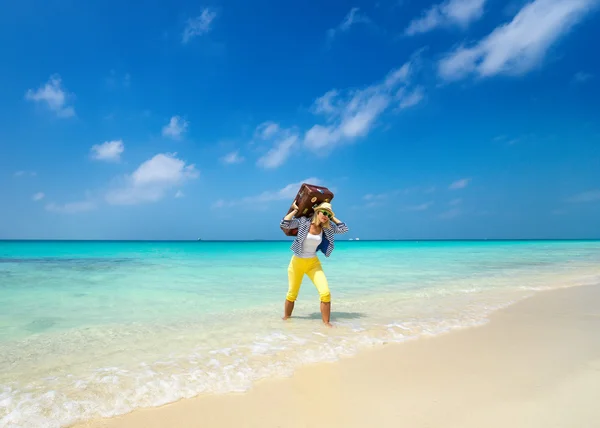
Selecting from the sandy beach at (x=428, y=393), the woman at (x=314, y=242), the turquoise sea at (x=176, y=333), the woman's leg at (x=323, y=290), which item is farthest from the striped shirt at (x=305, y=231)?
the sandy beach at (x=428, y=393)

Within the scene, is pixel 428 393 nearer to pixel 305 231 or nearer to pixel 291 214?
pixel 305 231

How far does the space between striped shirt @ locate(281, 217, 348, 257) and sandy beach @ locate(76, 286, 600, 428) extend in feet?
6.65

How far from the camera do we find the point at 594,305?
743 centimetres

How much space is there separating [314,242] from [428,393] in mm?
3108

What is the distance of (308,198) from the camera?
5.74 meters

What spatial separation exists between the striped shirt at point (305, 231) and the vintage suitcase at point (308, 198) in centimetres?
10

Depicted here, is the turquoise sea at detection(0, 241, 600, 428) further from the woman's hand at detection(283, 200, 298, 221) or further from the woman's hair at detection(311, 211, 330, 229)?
the woman's hand at detection(283, 200, 298, 221)

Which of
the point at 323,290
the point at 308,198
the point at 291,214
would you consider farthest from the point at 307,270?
the point at 308,198

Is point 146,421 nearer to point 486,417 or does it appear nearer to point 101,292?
point 486,417

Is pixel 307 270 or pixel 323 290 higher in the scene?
pixel 307 270

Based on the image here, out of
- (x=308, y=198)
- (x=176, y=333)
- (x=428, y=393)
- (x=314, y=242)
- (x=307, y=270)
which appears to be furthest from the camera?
(x=307, y=270)

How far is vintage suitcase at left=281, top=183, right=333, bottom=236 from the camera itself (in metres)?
5.77

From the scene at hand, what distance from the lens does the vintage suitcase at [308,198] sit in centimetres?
577

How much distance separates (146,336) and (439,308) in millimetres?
5501
